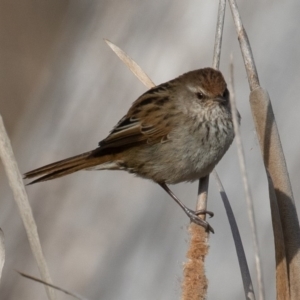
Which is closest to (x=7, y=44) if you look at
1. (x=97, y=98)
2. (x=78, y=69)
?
(x=78, y=69)

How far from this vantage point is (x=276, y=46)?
355 centimetres

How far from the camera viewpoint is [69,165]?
308 cm

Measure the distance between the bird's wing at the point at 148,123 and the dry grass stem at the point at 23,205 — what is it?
119 cm

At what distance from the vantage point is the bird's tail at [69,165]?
2.97 meters

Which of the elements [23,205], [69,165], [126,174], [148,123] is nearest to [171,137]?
[148,123]

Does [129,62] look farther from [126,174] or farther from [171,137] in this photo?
[126,174]

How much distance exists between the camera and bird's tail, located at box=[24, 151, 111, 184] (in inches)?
117

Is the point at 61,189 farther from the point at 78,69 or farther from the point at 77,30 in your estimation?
the point at 77,30

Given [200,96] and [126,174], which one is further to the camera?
[126,174]

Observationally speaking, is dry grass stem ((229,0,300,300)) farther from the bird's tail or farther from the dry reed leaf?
the bird's tail

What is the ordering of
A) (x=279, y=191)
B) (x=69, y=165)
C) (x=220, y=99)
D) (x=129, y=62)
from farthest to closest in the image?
(x=69, y=165) < (x=220, y=99) < (x=129, y=62) < (x=279, y=191)

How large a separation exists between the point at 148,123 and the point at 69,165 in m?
0.38

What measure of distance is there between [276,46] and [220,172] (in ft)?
2.16

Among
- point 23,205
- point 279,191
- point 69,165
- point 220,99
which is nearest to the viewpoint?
point 23,205
